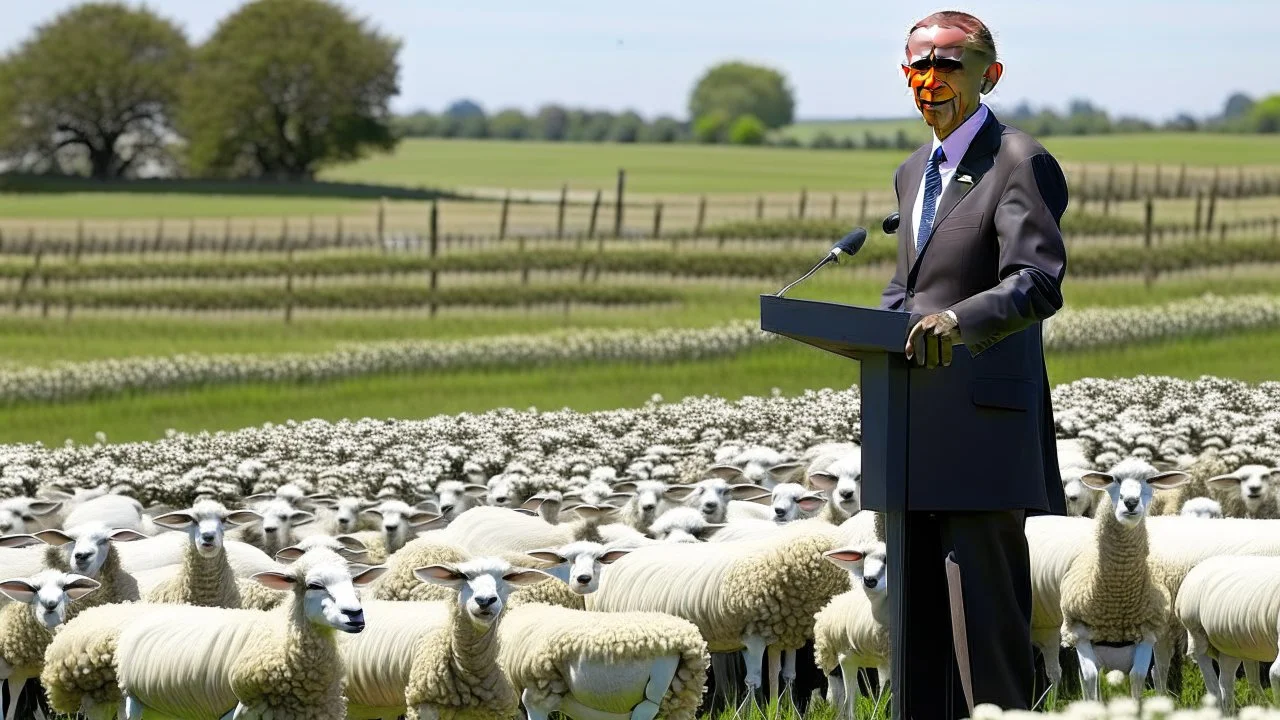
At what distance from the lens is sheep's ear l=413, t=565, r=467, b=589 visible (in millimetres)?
7875

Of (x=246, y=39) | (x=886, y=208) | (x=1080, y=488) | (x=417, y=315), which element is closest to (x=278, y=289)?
(x=417, y=315)

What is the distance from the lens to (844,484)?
12.1 meters

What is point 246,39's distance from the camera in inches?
3408

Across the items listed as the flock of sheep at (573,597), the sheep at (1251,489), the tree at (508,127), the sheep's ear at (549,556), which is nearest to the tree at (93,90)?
the tree at (508,127)

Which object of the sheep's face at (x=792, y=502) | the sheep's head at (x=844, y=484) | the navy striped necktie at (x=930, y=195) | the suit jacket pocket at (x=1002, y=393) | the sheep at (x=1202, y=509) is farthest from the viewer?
the sheep's face at (x=792, y=502)

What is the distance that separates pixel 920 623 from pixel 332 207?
72.0m

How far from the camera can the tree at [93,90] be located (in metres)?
88.6

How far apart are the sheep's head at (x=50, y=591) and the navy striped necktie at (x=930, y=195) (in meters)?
5.67

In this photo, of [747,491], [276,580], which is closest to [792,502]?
[747,491]

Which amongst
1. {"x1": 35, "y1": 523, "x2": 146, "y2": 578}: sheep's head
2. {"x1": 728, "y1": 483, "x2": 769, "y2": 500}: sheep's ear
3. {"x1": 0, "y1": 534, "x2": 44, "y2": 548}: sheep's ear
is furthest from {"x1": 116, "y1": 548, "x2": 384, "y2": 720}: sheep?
{"x1": 728, "y1": 483, "x2": 769, "y2": 500}: sheep's ear

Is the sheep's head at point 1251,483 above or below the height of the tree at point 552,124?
below

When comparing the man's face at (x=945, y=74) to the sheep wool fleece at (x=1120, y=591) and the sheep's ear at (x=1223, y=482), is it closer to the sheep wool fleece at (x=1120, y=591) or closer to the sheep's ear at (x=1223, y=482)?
the sheep wool fleece at (x=1120, y=591)

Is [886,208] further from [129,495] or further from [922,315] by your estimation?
[922,315]

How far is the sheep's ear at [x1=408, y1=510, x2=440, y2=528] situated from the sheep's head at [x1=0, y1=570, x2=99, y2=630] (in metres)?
3.72
